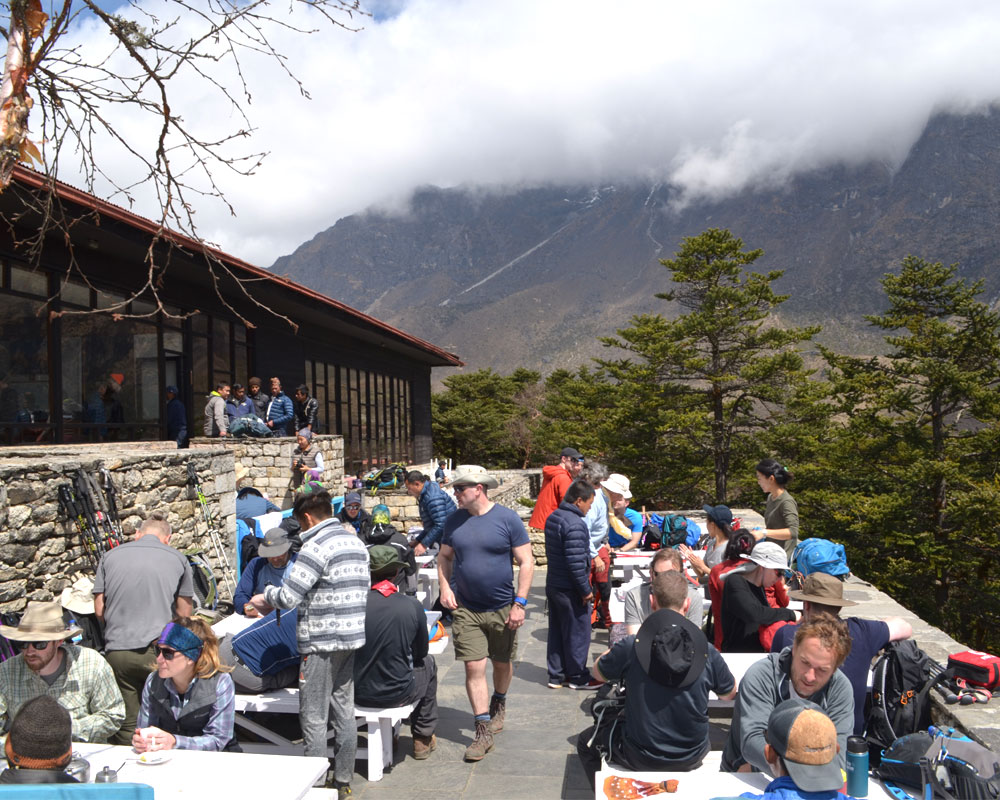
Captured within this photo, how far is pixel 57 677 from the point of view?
13.1ft

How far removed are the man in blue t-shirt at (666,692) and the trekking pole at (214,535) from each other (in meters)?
5.78

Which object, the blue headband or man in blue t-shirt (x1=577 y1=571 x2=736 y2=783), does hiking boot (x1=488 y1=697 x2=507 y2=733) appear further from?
the blue headband

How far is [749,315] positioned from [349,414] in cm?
1738

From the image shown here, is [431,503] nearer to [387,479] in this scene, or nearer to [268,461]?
[268,461]

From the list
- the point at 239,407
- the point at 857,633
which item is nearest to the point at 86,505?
the point at 857,633

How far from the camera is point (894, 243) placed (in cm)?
16688

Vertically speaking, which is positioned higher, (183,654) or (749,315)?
(749,315)

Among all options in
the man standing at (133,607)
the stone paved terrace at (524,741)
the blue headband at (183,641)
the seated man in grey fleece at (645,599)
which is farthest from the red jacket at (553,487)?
the blue headband at (183,641)

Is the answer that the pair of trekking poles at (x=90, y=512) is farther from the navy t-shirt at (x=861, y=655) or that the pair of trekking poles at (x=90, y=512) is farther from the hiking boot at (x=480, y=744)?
the navy t-shirt at (x=861, y=655)

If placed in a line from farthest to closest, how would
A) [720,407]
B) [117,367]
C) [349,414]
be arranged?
[720,407], [349,414], [117,367]

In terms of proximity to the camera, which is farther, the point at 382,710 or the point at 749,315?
the point at 749,315

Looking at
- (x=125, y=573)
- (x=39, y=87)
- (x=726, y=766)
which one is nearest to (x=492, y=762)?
(x=726, y=766)

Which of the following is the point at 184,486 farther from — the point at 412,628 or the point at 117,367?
the point at 117,367

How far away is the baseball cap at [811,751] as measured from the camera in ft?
8.90
